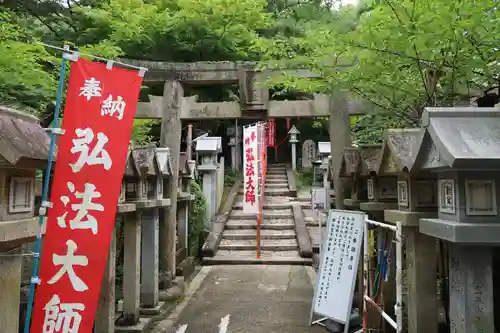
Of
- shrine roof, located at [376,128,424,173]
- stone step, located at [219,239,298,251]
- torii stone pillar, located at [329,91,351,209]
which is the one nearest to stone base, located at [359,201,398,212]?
shrine roof, located at [376,128,424,173]

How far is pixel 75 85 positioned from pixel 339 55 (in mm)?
3921

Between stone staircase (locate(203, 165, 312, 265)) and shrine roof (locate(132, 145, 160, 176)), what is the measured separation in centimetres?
691

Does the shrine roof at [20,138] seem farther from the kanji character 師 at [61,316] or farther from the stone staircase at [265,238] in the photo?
the stone staircase at [265,238]

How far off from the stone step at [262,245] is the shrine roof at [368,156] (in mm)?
8722

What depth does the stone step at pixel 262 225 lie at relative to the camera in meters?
17.5

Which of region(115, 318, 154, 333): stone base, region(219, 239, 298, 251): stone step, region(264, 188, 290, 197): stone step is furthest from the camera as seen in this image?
region(264, 188, 290, 197): stone step

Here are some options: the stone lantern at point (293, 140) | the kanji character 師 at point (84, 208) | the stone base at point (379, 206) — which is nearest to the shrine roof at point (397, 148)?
the stone base at point (379, 206)

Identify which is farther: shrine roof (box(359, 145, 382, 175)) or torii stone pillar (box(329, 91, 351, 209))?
torii stone pillar (box(329, 91, 351, 209))

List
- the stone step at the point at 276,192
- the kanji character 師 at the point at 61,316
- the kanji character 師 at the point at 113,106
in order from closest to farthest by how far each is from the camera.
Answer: the kanji character 師 at the point at 61,316, the kanji character 師 at the point at 113,106, the stone step at the point at 276,192

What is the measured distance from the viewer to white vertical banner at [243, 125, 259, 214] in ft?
48.5

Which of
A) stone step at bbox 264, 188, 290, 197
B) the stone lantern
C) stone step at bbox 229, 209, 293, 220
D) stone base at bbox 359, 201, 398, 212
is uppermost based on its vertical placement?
the stone lantern

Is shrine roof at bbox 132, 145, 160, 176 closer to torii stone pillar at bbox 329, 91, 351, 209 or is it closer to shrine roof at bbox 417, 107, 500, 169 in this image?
torii stone pillar at bbox 329, 91, 351, 209

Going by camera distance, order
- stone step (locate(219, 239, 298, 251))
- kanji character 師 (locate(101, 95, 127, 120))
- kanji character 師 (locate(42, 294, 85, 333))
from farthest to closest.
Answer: stone step (locate(219, 239, 298, 251)) → kanji character 師 (locate(101, 95, 127, 120)) → kanji character 師 (locate(42, 294, 85, 333))

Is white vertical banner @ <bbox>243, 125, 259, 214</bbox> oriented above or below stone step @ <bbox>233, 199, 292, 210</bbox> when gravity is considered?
above
